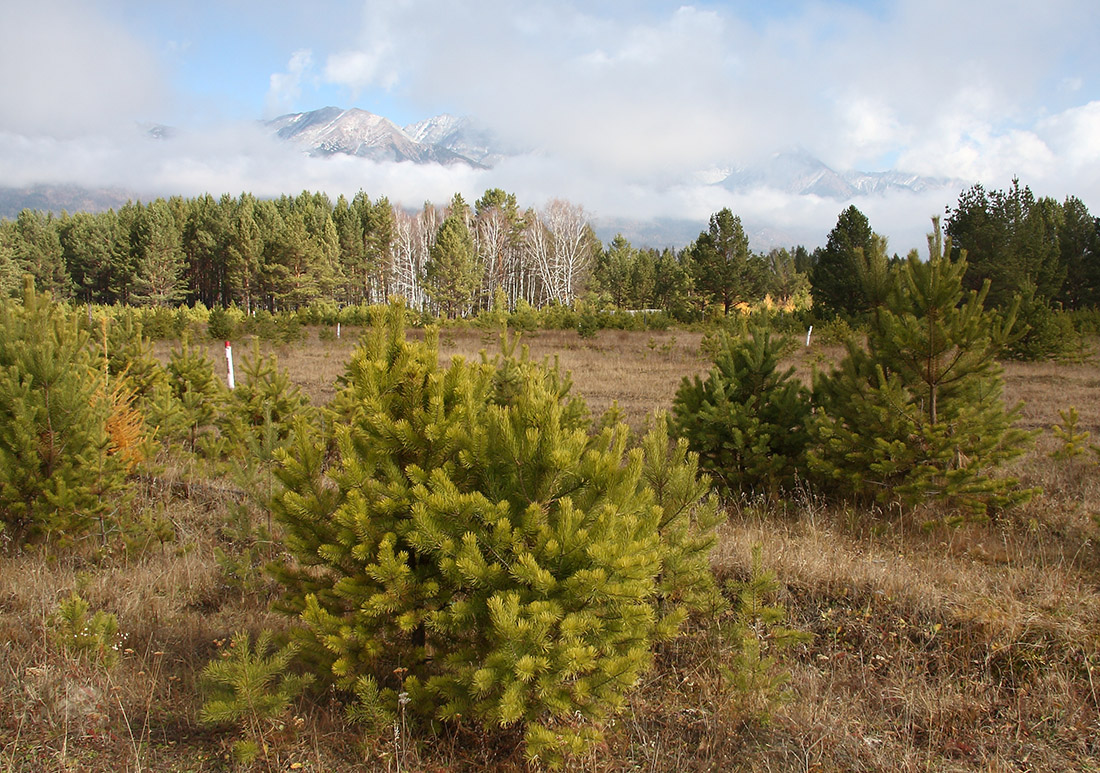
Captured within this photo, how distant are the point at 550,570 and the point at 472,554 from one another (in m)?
0.30

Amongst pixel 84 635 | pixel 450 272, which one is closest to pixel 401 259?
pixel 450 272

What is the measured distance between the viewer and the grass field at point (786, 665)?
8.21 ft

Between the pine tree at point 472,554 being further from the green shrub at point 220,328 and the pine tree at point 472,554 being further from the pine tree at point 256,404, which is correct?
the green shrub at point 220,328

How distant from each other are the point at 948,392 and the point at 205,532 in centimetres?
687

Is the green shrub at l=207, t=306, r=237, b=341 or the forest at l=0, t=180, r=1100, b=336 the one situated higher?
the forest at l=0, t=180, r=1100, b=336

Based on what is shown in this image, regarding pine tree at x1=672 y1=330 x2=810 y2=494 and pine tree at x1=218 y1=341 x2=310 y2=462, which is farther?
pine tree at x1=218 y1=341 x2=310 y2=462

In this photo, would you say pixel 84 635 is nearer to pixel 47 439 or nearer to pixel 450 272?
pixel 47 439

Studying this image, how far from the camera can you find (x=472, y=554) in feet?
7.36

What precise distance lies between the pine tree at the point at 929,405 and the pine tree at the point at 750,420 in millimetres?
413

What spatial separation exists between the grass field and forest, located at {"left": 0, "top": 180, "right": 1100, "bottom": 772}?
0.02 m

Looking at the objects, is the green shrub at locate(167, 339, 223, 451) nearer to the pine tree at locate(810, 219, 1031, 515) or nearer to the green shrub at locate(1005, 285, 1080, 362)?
the pine tree at locate(810, 219, 1031, 515)

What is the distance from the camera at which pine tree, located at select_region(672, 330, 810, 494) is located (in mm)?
6125

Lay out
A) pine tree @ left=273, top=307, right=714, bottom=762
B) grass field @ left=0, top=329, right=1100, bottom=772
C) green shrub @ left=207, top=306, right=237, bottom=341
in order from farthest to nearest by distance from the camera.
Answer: green shrub @ left=207, top=306, right=237, bottom=341
grass field @ left=0, top=329, right=1100, bottom=772
pine tree @ left=273, top=307, right=714, bottom=762

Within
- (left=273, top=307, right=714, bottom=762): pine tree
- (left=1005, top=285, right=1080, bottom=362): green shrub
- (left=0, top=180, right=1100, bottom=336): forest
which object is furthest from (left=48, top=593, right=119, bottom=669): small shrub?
(left=0, top=180, right=1100, bottom=336): forest
